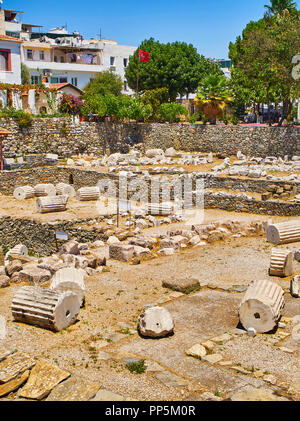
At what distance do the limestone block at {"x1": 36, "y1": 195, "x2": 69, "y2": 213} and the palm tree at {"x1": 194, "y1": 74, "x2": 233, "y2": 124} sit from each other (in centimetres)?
1453

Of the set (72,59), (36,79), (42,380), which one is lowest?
(42,380)

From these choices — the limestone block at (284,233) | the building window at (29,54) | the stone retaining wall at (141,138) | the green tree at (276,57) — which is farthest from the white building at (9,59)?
the limestone block at (284,233)

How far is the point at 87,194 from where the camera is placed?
28.7m

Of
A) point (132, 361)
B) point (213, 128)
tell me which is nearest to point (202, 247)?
point (132, 361)

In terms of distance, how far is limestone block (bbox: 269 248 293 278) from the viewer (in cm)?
1540

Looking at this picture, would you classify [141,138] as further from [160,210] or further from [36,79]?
[36,79]

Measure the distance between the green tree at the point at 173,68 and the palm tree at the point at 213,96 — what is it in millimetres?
17437

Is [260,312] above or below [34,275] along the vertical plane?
above

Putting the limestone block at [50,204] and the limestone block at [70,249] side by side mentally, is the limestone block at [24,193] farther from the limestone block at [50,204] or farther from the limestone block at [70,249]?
the limestone block at [70,249]

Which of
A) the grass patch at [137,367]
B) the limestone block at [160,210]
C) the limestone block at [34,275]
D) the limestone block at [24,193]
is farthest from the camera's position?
the limestone block at [24,193]

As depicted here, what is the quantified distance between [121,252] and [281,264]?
4.89 metres

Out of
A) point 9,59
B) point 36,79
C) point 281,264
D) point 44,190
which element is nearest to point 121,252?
point 281,264

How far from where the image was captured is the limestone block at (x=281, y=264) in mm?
15398

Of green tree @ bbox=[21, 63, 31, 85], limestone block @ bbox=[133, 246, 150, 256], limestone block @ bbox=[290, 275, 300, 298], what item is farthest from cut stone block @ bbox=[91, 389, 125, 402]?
green tree @ bbox=[21, 63, 31, 85]
